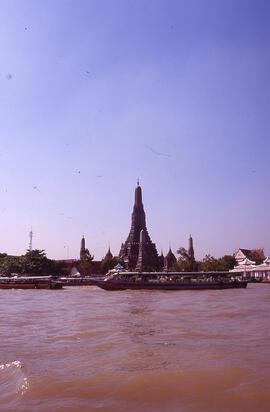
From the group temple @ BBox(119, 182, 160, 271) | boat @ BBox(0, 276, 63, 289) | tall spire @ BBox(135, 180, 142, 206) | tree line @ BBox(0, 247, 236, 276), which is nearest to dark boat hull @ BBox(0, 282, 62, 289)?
boat @ BBox(0, 276, 63, 289)

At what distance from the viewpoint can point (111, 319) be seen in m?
13.4

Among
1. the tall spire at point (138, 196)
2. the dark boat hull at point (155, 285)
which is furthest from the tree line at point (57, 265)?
the dark boat hull at point (155, 285)

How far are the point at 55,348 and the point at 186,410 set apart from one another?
4.45 meters

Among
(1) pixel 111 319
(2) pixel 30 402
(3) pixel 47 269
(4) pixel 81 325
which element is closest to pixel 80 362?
(2) pixel 30 402

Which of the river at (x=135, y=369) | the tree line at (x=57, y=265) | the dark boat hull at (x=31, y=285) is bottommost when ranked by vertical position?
the dark boat hull at (x=31, y=285)

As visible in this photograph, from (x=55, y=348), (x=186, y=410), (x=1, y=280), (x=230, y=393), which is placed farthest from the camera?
(x=1, y=280)

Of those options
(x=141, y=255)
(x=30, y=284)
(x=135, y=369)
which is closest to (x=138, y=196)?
(x=141, y=255)

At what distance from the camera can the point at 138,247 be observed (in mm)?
74062

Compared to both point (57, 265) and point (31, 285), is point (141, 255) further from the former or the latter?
point (31, 285)

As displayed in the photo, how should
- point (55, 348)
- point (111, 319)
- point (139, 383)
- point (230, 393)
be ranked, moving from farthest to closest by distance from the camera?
point (111, 319), point (55, 348), point (139, 383), point (230, 393)

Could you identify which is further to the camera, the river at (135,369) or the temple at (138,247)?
the temple at (138,247)

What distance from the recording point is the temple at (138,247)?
69.5 metres

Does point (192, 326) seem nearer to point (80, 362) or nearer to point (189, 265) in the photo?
point (80, 362)

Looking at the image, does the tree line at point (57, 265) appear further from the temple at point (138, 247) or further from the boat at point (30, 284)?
the boat at point (30, 284)
